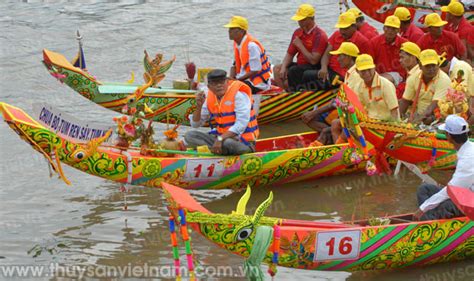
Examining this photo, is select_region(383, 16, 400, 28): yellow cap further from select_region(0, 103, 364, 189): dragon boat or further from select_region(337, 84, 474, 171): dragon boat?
select_region(337, 84, 474, 171): dragon boat

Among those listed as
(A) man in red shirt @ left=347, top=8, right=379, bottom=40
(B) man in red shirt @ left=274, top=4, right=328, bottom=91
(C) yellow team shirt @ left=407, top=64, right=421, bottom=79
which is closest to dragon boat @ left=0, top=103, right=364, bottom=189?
(C) yellow team shirt @ left=407, top=64, right=421, bottom=79

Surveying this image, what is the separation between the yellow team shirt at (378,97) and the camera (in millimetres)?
10539

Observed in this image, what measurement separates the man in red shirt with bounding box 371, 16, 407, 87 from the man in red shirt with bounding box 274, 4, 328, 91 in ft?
2.49

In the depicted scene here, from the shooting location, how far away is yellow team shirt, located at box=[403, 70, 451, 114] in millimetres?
10664

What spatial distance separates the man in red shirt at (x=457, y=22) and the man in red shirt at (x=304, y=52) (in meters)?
1.85

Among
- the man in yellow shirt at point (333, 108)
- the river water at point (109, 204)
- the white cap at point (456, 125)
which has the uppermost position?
the white cap at point (456, 125)

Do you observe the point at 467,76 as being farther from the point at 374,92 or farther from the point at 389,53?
the point at 389,53

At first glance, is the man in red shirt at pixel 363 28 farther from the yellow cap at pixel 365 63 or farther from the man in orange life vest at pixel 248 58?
the yellow cap at pixel 365 63

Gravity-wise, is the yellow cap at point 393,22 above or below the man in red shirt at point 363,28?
above

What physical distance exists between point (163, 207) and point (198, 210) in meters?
3.33

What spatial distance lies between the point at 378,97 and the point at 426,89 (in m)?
0.66

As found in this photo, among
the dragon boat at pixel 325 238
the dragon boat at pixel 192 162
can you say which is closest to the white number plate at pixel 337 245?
the dragon boat at pixel 325 238

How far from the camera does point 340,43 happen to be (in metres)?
12.9

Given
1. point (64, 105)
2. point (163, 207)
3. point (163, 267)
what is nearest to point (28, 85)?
point (64, 105)
